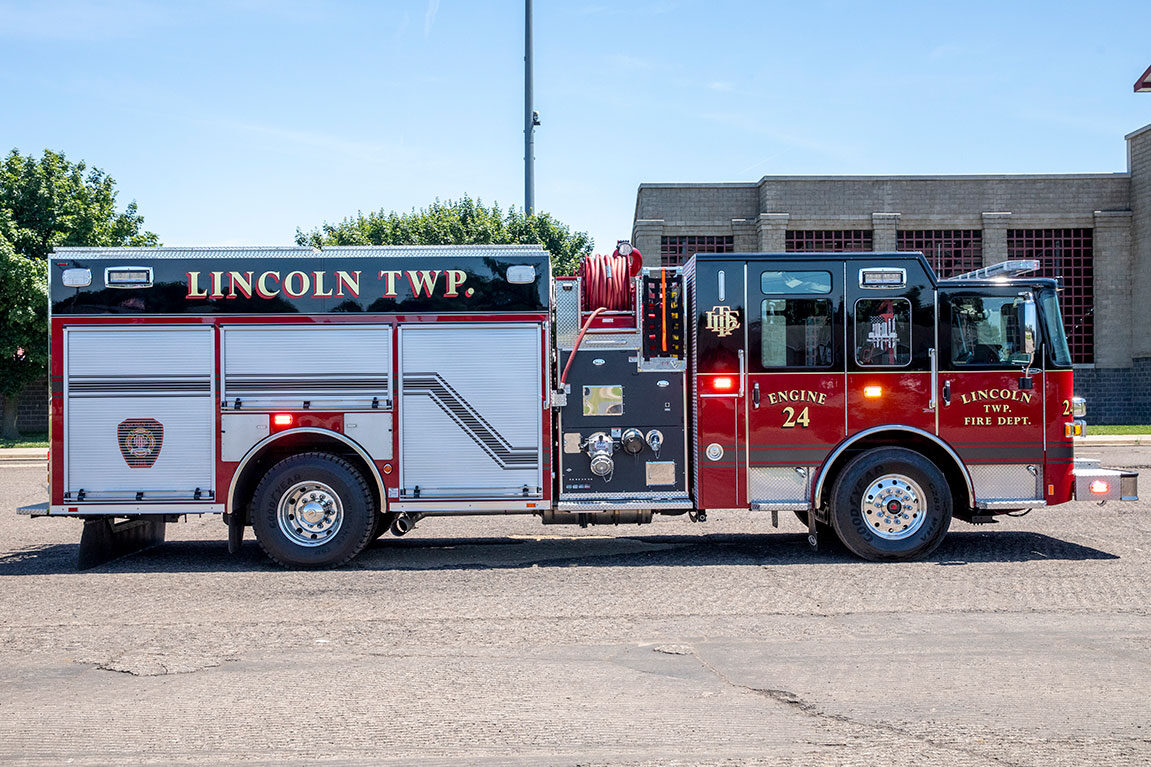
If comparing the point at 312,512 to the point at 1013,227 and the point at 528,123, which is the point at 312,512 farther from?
the point at 1013,227

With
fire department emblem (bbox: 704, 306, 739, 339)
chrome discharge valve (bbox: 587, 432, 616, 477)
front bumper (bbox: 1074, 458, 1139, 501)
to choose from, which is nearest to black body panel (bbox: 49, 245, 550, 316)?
chrome discharge valve (bbox: 587, 432, 616, 477)

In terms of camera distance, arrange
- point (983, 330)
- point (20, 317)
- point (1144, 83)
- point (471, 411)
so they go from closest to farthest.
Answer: point (471, 411), point (983, 330), point (1144, 83), point (20, 317)

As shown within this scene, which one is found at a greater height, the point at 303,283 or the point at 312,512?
the point at 303,283

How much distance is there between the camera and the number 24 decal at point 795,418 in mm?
8758

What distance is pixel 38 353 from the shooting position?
26391 millimetres

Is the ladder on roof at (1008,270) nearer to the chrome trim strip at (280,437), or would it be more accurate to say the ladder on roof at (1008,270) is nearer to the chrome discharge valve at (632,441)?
the chrome discharge valve at (632,441)

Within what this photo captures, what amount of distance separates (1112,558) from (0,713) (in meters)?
8.75

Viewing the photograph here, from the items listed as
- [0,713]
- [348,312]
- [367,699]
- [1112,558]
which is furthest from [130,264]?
[1112,558]

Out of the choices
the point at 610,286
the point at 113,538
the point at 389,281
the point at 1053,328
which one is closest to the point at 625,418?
the point at 610,286

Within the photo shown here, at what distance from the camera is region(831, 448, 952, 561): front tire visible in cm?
862

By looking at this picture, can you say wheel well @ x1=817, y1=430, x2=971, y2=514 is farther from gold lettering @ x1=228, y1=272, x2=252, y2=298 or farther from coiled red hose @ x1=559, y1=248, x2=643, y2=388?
gold lettering @ x1=228, y1=272, x2=252, y2=298

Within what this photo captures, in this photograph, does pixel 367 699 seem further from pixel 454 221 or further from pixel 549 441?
pixel 454 221

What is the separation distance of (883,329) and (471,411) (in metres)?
3.93

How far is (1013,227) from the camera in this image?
103ft
